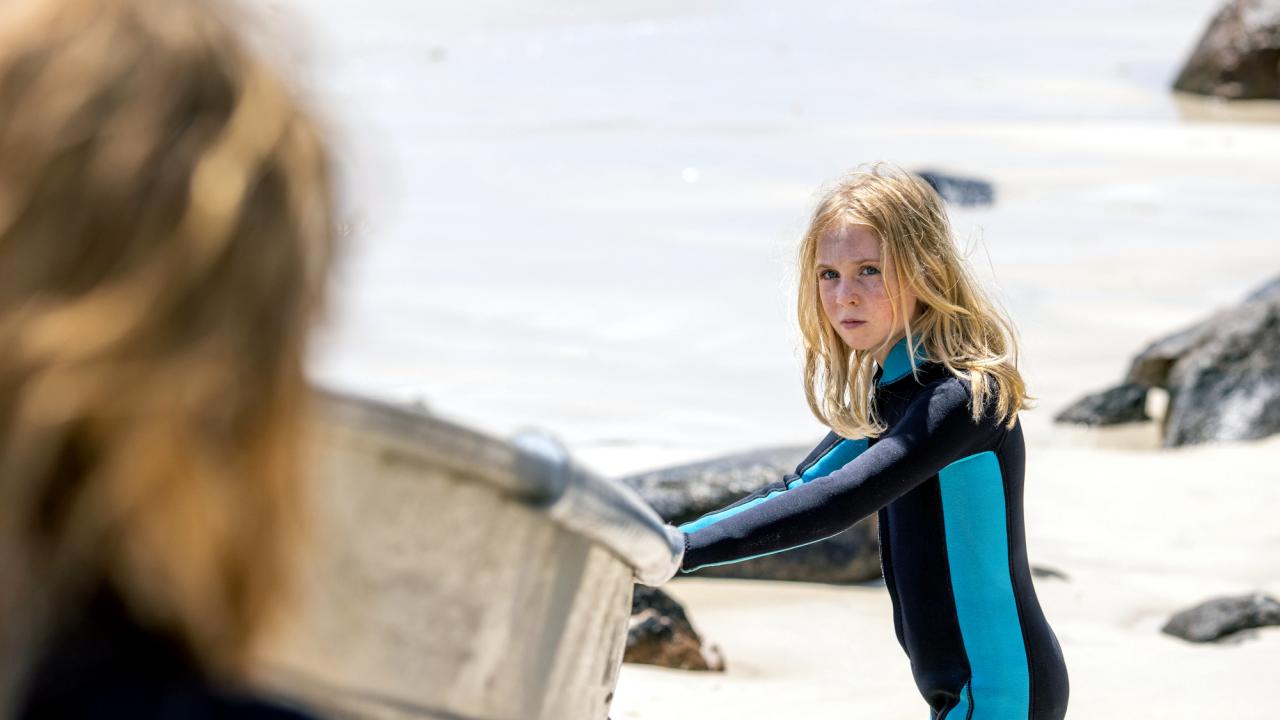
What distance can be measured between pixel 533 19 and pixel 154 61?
2817cm

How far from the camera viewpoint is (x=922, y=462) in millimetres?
2854

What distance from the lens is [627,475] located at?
6957 mm

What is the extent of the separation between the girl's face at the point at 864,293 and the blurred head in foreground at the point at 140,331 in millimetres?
2271

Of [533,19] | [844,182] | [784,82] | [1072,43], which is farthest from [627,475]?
[533,19]

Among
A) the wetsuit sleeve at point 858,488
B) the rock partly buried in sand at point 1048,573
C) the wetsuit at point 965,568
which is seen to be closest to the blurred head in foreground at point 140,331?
the wetsuit sleeve at point 858,488

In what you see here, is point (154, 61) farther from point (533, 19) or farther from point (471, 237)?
point (533, 19)

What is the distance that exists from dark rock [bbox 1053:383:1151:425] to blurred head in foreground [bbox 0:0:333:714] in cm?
804

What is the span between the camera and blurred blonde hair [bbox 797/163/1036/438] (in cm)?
309

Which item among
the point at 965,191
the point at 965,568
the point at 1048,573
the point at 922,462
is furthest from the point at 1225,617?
the point at 965,191

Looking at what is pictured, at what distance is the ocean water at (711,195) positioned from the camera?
9156 millimetres

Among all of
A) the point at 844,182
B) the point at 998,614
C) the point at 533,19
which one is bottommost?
the point at 533,19

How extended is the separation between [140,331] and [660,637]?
4280mm

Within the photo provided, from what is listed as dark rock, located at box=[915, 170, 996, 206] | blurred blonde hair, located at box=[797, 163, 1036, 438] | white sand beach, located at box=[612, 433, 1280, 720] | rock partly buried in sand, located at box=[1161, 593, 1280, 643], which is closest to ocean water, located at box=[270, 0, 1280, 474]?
dark rock, located at box=[915, 170, 996, 206]

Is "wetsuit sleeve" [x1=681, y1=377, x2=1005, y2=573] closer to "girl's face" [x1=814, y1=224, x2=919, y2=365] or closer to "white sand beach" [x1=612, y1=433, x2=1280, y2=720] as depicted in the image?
"girl's face" [x1=814, y1=224, x2=919, y2=365]
